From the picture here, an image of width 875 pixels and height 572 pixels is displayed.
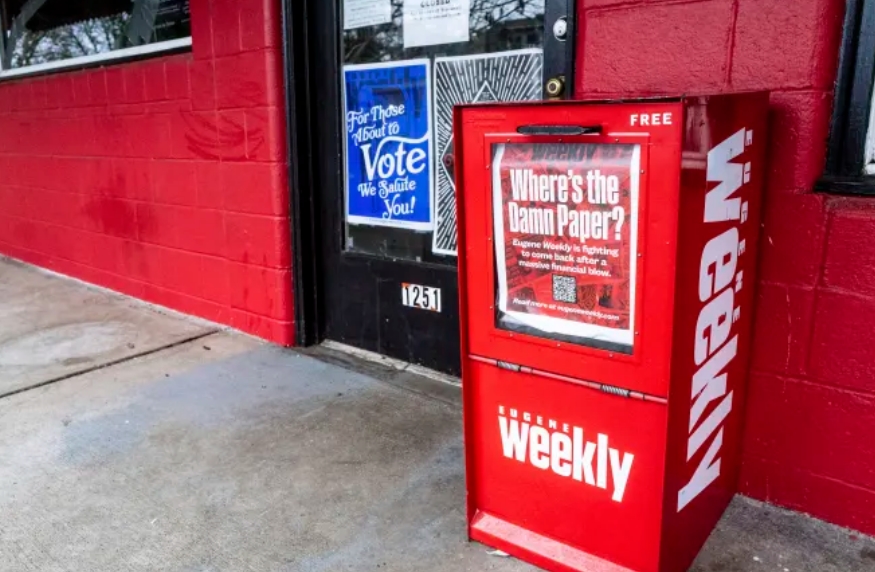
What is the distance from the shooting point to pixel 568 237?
63.2 inches

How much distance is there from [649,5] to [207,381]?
236 centimetres

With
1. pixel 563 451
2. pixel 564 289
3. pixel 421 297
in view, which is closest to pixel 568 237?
pixel 564 289

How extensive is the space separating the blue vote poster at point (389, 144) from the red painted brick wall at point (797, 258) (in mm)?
1050

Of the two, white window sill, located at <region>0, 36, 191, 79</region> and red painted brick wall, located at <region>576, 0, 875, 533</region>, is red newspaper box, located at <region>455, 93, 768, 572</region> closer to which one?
red painted brick wall, located at <region>576, 0, 875, 533</region>

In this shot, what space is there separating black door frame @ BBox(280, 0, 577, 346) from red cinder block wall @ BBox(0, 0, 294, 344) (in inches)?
1.9

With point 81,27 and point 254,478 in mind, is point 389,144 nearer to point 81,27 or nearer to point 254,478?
point 254,478

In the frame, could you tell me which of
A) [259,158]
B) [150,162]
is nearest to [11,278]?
[150,162]

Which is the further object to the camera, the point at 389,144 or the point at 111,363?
the point at 111,363

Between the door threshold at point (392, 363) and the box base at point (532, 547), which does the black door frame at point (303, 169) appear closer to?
the door threshold at point (392, 363)

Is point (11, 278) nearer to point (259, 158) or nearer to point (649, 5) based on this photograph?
point (259, 158)

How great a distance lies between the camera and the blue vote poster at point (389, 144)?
2.95 metres

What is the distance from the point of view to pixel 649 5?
2.09m

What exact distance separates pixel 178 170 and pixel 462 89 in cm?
193

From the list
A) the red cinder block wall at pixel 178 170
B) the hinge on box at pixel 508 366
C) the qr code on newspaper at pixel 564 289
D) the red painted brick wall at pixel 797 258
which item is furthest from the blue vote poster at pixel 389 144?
the qr code on newspaper at pixel 564 289
